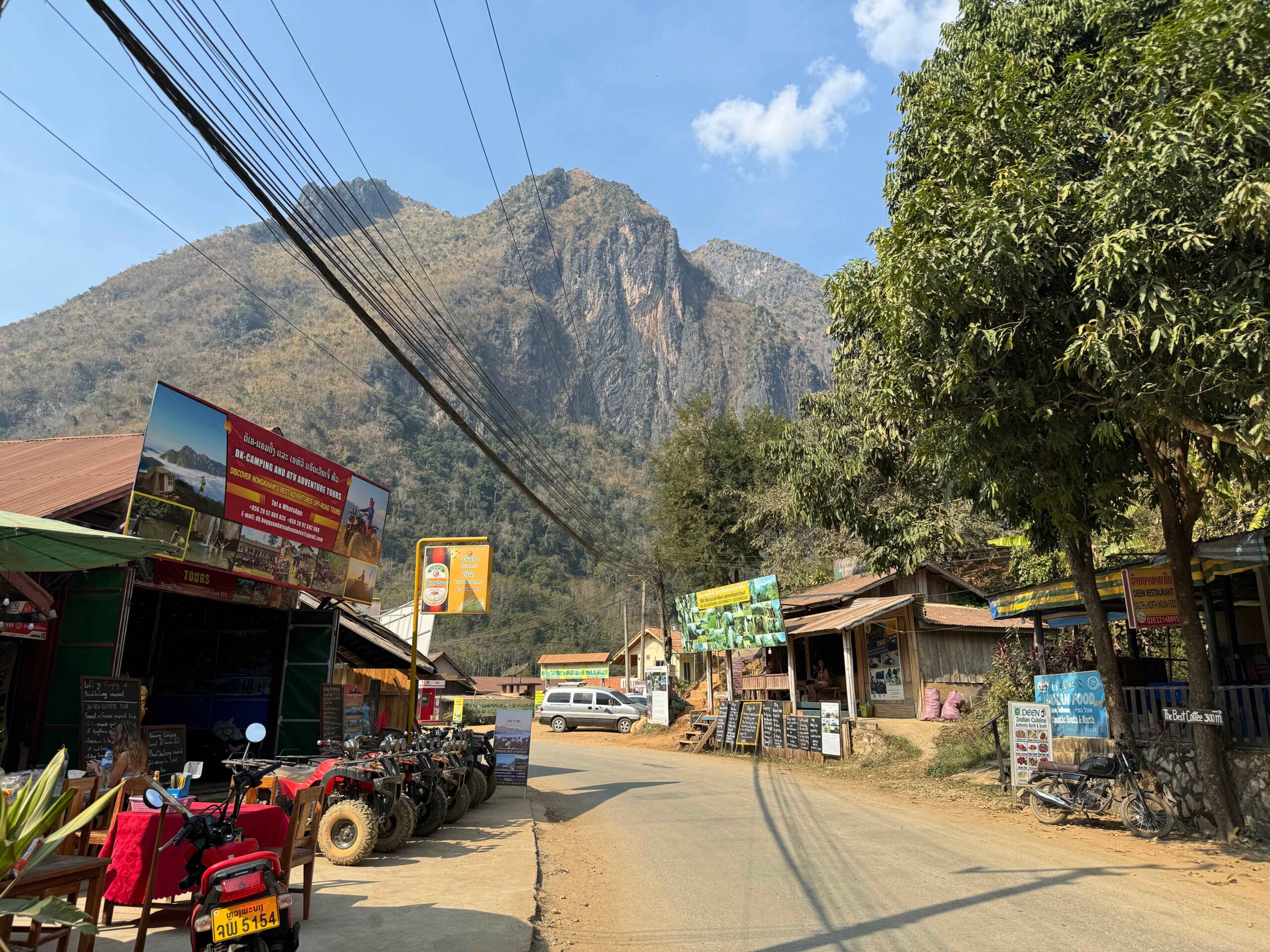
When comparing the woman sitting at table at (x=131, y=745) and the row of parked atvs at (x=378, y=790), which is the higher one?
the woman sitting at table at (x=131, y=745)

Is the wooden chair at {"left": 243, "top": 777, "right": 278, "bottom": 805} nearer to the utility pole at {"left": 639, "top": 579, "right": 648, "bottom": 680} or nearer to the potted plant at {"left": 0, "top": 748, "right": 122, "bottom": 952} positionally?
the potted plant at {"left": 0, "top": 748, "right": 122, "bottom": 952}

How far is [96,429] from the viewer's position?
92.4 meters

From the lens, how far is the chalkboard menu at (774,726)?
21859mm

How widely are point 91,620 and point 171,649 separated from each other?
23.4ft

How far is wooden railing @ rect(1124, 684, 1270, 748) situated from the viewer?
9.88m

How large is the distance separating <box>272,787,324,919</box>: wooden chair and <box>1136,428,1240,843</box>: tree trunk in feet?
30.2

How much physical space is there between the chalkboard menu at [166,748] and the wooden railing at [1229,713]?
12.7 meters

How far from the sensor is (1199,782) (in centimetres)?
1019

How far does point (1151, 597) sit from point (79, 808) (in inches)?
479

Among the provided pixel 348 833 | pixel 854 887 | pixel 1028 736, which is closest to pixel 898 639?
pixel 1028 736

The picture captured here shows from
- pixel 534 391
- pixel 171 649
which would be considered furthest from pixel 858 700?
pixel 534 391

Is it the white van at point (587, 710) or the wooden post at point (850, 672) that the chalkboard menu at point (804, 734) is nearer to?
the wooden post at point (850, 672)

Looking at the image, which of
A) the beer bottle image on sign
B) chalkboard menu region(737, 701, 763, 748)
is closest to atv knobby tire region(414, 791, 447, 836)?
the beer bottle image on sign

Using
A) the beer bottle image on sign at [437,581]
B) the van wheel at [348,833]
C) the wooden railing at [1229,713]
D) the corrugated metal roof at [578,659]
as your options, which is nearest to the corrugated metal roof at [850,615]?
the wooden railing at [1229,713]
